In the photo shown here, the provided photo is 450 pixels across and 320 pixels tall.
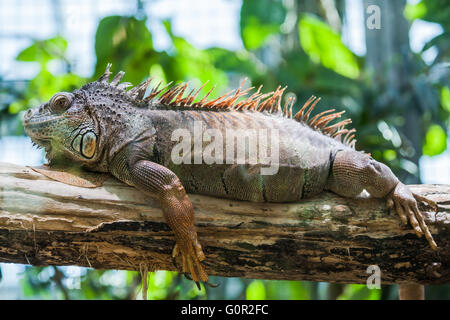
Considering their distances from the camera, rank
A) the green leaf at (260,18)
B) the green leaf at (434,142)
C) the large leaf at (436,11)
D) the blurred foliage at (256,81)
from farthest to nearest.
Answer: the green leaf at (434,142) < the green leaf at (260,18) < the large leaf at (436,11) < the blurred foliage at (256,81)

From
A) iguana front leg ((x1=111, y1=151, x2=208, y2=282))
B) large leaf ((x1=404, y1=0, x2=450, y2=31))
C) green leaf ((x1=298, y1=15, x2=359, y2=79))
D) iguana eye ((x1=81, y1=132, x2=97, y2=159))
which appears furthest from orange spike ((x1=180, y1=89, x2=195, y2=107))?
large leaf ((x1=404, y1=0, x2=450, y2=31))

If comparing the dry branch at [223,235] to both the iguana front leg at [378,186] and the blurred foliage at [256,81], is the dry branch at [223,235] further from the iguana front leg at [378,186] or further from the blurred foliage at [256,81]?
the blurred foliage at [256,81]

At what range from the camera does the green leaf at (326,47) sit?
8.13m

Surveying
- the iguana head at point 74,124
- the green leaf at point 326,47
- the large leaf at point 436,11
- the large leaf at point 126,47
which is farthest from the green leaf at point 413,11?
the iguana head at point 74,124

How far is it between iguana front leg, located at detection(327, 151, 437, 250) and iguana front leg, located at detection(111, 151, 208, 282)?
4.90 feet

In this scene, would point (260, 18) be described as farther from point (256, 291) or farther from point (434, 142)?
point (256, 291)

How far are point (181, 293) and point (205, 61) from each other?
14.3 feet

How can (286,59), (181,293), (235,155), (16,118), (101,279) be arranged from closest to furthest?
(235,155) < (181,293) < (16,118) < (101,279) < (286,59)

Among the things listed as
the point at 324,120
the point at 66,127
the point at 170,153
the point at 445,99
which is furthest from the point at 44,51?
the point at 445,99

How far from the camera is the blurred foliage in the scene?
657 centimetres

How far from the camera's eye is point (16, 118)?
652cm

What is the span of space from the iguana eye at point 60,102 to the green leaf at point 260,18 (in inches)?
186
